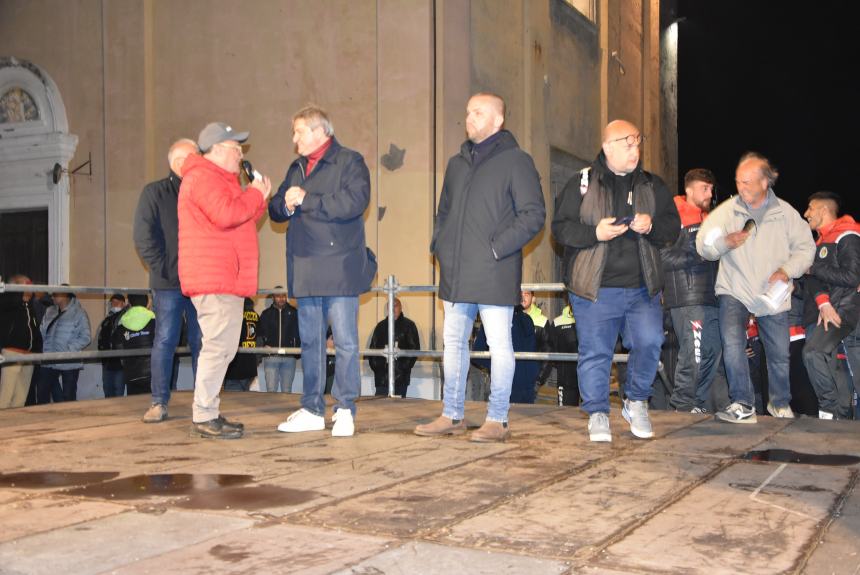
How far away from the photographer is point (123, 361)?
11.0 m

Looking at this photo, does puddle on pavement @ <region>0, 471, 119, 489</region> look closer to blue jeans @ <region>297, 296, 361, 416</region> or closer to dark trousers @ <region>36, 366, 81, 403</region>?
blue jeans @ <region>297, 296, 361, 416</region>

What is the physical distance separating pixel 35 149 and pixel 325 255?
984 centimetres

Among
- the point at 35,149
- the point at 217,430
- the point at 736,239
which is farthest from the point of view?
the point at 35,149

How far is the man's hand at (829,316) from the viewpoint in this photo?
7.75 meters

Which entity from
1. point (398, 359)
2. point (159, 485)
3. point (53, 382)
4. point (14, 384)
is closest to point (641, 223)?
point (159, 485)

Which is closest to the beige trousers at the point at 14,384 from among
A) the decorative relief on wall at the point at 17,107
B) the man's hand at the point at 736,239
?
the decorative relief on wall at the point at 17,107

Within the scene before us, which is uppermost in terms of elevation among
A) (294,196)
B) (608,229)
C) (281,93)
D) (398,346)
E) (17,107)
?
(17,107)

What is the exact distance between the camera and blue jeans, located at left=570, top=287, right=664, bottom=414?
19.2 feet

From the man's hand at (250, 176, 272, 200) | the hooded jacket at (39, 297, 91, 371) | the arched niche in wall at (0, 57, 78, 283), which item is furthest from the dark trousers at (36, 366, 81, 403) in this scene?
the man's hand at (250, 176, 272, 200)

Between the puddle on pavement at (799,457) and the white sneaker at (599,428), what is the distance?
2.66ft

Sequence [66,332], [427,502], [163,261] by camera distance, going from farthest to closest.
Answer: [66,332] < [163,261] < [427,502]

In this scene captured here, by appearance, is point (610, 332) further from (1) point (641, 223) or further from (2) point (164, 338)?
(2) point (164, 338)

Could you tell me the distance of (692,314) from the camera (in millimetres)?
7645

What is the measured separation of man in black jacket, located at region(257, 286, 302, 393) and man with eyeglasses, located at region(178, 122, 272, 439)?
6.20m
